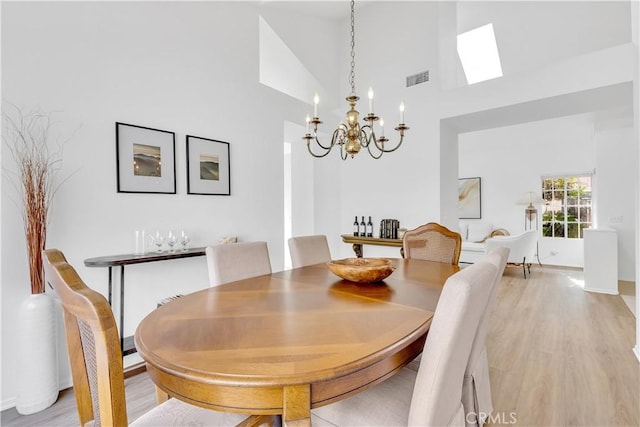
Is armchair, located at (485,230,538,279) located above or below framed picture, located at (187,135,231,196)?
below

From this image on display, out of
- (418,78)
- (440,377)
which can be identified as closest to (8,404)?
(440,377)

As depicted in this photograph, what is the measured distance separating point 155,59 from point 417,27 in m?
3.24

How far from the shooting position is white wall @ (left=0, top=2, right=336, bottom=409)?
2002 millimetres

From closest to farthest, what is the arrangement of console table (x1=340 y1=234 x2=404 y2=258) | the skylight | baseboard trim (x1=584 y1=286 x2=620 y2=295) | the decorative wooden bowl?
the decorative wooden bowl
console table (x1=340 y1=234 x2=404 y2=258)
baseboard trim (x1=584 y1=286 x2=620 y2=295)
the skylight

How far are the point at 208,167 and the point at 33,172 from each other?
129 centimetres

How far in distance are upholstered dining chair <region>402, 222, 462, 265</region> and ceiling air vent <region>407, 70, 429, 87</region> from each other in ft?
7.33

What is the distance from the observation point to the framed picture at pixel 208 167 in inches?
114

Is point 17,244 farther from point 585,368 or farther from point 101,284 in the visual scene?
point 585,368

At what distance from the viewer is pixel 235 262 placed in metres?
2.01

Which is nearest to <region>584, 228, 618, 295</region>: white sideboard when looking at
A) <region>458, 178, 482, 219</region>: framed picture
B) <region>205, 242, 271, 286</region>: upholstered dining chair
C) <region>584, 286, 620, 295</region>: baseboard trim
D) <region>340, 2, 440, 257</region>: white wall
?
<region>584, 286, 620, 295</region>: baseboard trim

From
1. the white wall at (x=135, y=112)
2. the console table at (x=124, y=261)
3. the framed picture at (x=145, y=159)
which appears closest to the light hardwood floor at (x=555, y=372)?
the console table at (x=124, y=261)

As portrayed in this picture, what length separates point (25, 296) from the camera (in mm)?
1997

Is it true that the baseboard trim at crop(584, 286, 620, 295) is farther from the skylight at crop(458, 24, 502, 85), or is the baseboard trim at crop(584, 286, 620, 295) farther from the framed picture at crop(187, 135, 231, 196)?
the framed picture at crop(187, 135, 231, 196)

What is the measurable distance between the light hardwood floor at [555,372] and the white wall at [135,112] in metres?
0.84
